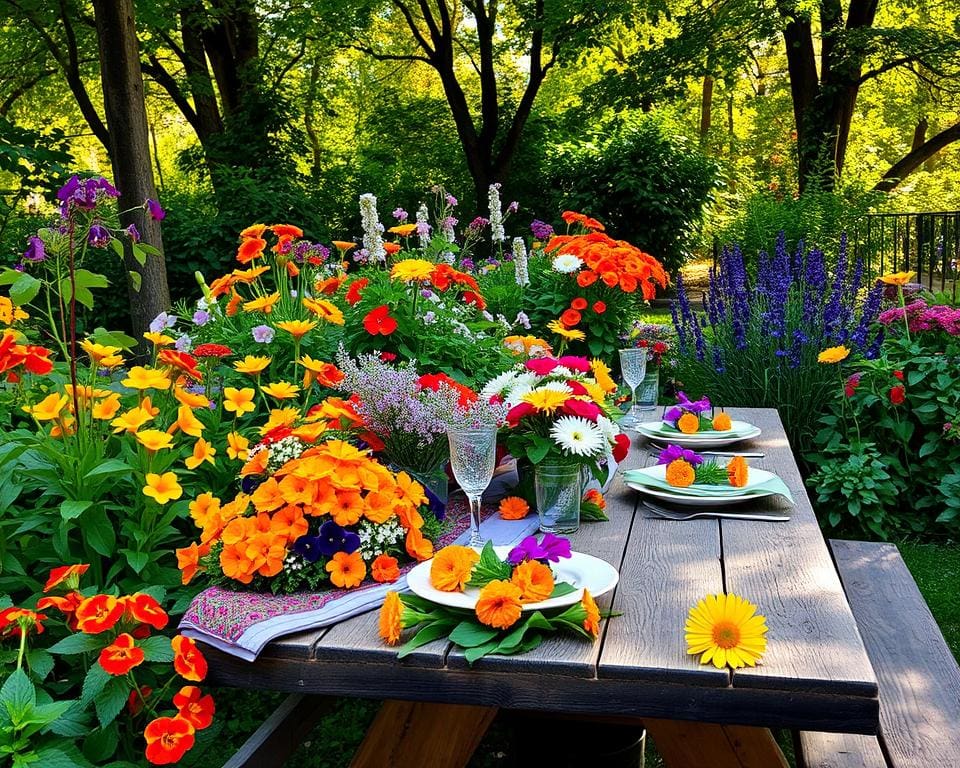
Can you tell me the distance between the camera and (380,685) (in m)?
1.43

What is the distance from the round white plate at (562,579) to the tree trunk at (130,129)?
13.6 ft

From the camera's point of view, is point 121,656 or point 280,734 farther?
point 280,734

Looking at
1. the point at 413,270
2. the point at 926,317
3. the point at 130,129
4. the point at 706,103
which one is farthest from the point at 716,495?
the point at 706,103

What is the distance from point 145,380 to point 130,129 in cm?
407

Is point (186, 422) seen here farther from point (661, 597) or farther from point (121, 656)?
point (661, 597)

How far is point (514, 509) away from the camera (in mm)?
2039

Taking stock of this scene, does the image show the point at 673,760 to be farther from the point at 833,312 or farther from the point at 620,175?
the point at 620,175

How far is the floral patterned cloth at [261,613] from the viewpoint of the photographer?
148 cm

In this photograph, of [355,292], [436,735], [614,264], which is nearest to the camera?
[436,735]

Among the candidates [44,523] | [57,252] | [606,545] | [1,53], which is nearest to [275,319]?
[57,252]

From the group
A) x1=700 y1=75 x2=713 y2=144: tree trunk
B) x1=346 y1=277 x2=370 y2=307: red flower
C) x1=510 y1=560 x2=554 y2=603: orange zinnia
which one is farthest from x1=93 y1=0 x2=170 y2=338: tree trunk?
x1=700 y1=75 x2=713 y2=144: tree trunk

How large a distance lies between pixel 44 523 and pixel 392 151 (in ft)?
40.3

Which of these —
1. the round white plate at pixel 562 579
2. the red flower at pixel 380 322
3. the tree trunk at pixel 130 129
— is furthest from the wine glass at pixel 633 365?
the tree trunk at pixel 130 129

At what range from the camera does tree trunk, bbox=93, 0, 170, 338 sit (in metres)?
5.27
